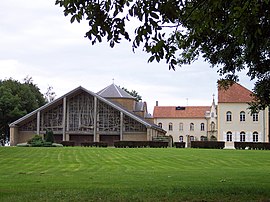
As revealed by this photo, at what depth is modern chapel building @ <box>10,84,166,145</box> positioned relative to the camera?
7069 cm

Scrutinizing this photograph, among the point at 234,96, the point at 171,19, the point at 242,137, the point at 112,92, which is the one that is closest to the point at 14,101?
the point at 112,92

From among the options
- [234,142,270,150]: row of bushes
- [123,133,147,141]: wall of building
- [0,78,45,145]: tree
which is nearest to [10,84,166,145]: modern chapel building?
[123,133,147,141]: wall of building

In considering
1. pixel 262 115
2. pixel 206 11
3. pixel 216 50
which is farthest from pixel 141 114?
pixel 206 11

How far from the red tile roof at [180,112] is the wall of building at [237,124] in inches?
1025

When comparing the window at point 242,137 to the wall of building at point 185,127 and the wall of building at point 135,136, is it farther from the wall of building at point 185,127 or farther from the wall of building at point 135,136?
the wall of building at point 185,127

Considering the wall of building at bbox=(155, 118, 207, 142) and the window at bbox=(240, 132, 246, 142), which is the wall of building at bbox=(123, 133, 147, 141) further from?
the wall of building at bbox=(155, 118, 207, 142)

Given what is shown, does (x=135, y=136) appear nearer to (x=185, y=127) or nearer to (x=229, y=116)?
(x=229, y=116)

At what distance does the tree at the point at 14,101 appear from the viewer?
2949 inches

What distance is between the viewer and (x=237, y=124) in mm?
74562

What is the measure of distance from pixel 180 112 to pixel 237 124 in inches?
1126

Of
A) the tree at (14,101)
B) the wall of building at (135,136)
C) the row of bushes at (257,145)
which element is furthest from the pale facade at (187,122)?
the row of bushes at (257,145)

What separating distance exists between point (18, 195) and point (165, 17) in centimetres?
567

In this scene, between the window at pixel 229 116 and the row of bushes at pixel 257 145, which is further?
the window at pixel 229 116

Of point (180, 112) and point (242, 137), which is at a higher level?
point (180, 112)
